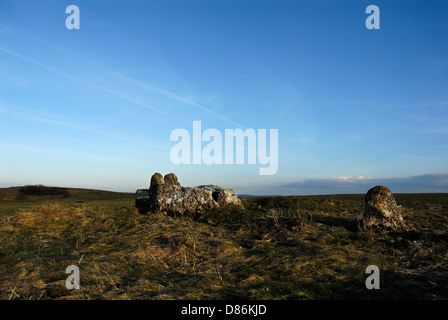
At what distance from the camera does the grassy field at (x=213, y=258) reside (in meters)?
5.82

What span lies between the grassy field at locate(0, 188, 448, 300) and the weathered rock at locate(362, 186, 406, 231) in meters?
0.71

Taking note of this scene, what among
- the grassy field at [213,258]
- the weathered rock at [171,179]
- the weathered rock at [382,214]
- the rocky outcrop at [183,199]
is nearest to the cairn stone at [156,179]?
the weathered rock at [171,179]

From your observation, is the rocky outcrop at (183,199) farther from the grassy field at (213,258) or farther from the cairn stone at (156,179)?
the grassy field at (213,258)

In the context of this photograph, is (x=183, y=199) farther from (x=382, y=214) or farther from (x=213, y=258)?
(x=382, y=214)

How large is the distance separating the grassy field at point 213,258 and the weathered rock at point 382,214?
707 millimetres

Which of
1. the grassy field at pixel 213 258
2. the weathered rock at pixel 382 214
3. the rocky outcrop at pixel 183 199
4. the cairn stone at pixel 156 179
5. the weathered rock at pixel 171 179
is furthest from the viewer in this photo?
the weathered rock at pixel 171 179

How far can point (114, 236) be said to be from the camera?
10.7 meters

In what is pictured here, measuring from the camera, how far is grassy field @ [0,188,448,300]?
5.82 metres

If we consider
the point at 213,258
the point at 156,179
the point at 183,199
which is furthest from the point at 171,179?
the point at 213,258
